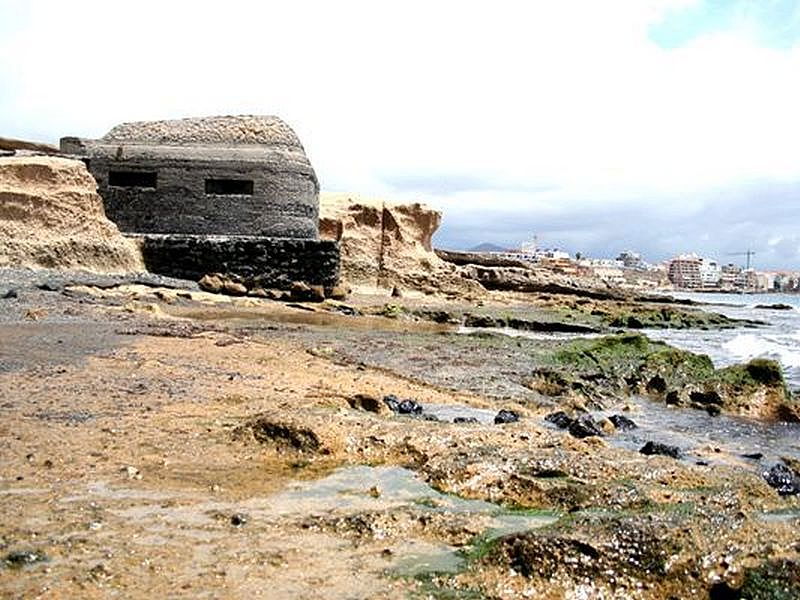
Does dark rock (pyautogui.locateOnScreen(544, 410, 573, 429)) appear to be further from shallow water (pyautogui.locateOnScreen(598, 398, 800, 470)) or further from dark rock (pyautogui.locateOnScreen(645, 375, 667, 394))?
dark rock (pyautogui.locateOnScreen(645, 375, 667, 394))

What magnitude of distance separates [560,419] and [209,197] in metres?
19.9

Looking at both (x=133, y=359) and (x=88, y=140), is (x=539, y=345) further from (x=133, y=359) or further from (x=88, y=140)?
(x=88, y=140)

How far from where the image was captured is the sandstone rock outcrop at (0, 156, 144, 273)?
2191 centimetres

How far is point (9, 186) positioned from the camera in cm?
2225

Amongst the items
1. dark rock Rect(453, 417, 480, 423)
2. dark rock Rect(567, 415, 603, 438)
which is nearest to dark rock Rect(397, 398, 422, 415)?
dark rock Rect(453, 417, 480, 423)

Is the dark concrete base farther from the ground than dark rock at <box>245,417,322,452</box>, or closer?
farther from the ground

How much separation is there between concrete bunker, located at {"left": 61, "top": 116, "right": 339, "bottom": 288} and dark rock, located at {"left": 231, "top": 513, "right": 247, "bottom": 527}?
824 inches

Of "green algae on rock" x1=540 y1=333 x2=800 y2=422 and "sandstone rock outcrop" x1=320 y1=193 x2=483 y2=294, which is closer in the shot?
"green algae on rock" x1=540 y1=333 x2=800 y2=422

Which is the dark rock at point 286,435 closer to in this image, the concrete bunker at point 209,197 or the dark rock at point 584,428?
the dark rock at point 584,428

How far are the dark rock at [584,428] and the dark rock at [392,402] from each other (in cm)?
173

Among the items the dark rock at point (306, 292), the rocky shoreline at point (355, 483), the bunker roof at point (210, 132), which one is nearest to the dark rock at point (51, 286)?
the rocky shoreline at point (355, 483)

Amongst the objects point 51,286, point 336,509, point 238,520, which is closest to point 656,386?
point 336,509

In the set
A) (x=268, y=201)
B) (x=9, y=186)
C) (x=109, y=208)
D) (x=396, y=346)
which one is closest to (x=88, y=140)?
(x=109, y=208)

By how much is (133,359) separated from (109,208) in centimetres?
1747
